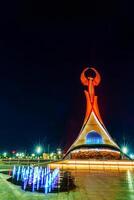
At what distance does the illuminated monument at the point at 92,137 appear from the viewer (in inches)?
1293

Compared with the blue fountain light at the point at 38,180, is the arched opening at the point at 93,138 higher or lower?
higher

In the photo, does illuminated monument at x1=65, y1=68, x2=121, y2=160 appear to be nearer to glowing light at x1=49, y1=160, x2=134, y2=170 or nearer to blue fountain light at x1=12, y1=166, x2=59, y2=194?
glowing light at x1=49, y1=160, x2=134, y2=170

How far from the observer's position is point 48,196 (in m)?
7.94

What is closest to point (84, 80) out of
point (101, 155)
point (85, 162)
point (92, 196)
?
point (101, 155)

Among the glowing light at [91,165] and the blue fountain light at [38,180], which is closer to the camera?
the blue fountain light at [38,180]

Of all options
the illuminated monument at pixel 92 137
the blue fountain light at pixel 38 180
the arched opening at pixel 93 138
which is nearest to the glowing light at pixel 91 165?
the illuminated monument at pixel 92 137

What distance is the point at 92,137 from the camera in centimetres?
3719

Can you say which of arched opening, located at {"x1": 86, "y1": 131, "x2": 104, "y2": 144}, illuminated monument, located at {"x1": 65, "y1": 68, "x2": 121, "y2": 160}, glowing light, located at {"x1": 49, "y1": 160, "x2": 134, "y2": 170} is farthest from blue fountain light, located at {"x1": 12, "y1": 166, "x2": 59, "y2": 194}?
arched opening, located at {"x1": 86, "y1": 131, "x2": 104, "y2": 144}

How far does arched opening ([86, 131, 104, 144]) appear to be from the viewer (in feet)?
121

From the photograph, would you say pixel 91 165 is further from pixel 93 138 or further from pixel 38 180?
pixel 93 138

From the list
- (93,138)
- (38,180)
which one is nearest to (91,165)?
(38,180)

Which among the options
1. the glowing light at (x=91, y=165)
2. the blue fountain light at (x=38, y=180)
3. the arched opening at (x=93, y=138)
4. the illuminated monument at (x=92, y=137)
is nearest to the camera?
the blue fountain light at (x=38, y=180)

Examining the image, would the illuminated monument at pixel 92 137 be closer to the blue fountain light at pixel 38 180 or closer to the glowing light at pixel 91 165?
the glowing light at pixel 91 165

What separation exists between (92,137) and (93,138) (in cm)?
21
